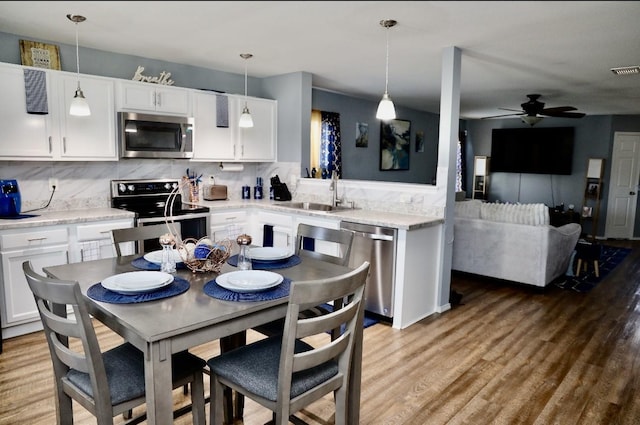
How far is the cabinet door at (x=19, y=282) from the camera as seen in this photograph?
3.20 meters

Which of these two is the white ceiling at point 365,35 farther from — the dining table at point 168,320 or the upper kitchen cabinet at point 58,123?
the dining table at point 168,320

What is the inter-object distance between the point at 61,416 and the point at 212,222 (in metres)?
2.71

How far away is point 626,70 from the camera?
4414 millimetres

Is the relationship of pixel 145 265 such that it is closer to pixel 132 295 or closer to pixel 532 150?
pixel 132 295

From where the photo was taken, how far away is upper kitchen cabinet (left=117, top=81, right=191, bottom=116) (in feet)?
12.9

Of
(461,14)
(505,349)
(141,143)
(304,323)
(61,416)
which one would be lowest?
(505,349)

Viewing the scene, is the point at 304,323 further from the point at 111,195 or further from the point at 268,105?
the point at 268,105

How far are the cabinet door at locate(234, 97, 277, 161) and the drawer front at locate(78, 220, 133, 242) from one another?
1.62 metres

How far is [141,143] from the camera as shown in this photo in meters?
4.03

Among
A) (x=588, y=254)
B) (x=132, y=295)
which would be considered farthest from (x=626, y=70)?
(x=132, y=295)

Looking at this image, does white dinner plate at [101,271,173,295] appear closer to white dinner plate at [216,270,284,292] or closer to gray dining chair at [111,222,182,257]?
white dinner plate at [216,270,284,292]

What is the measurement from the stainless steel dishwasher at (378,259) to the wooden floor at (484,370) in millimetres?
215

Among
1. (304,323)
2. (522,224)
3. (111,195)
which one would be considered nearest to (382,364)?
(304,323)

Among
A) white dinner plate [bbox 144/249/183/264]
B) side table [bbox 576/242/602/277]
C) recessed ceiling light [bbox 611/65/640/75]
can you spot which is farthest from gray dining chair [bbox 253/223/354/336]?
side table [bbox 576/242/602/277]
